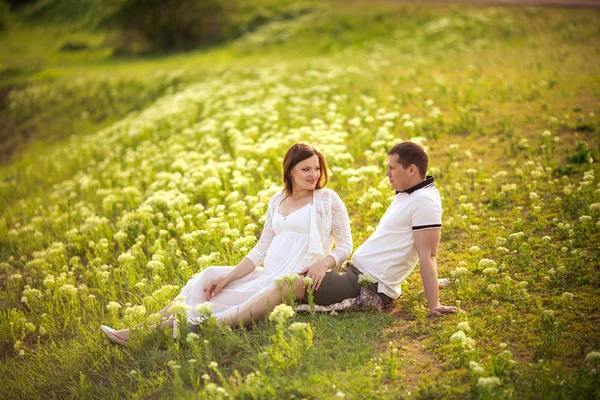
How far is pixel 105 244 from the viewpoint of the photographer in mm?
8289

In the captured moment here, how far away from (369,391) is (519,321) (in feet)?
5.75

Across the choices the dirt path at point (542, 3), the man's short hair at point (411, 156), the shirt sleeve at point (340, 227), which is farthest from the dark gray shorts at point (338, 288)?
the dirt path at point (542, 3)

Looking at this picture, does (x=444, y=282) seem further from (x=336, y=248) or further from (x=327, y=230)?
(x=327, y=230)

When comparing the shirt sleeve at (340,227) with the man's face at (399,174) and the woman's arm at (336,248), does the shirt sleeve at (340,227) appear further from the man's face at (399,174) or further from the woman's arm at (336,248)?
the man's face at (399,174)

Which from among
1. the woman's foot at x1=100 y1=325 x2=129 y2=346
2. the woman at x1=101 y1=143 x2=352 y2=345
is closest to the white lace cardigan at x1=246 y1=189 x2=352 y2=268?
the woman at x1=101 y1=143 x2=352 y2=345

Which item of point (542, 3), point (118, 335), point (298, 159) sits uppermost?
point (542, 3)

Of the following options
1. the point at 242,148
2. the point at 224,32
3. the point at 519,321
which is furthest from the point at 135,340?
the point at 224,32

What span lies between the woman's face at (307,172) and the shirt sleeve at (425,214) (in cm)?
110

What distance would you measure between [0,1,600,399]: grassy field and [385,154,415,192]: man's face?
44.8 inches

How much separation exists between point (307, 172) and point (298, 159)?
0.55 ft

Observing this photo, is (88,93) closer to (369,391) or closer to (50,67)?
(50,67)

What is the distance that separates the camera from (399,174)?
557cm

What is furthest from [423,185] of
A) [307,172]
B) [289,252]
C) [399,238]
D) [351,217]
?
[351,217]

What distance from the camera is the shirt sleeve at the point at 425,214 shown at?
5367 millimetres
